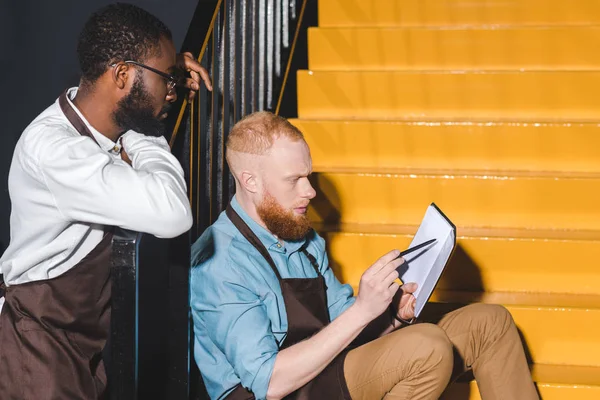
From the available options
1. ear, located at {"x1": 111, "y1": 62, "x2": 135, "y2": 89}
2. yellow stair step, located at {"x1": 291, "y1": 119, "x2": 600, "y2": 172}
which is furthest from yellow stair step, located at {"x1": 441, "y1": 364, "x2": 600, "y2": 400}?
ear, located at {"x1": 111, "y1": 62, "x2": 135, "y2": 89}

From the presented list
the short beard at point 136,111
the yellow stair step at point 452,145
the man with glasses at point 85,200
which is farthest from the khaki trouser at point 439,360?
the yellow stair step at point 452,145

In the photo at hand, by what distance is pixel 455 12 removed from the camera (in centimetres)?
371

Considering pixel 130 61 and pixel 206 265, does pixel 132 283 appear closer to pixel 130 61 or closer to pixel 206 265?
pixel 206 265

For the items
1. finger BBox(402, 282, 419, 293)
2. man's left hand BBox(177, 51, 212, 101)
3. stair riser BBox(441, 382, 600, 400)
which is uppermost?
man's left hand BBox(177, 51, 212, 101)

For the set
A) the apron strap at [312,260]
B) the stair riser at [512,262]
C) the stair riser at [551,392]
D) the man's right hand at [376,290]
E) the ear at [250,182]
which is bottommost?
the stair riser at [551,392]

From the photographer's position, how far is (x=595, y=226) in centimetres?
305

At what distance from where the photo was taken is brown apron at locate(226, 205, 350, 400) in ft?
6.64

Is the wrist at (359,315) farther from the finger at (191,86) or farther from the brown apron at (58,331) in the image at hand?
the finger at (191,86)

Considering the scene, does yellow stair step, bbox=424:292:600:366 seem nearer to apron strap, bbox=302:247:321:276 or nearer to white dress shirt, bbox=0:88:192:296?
apron strap, bbox=302:247:321:276

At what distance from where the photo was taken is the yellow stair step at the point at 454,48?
11.5ft

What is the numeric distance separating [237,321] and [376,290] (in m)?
0.34

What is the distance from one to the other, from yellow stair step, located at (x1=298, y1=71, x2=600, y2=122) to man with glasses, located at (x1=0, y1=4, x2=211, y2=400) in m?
1.51

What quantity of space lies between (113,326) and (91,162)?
14.1 inches

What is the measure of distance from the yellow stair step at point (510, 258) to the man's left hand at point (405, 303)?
65 centimetres
